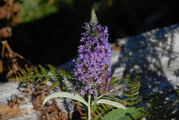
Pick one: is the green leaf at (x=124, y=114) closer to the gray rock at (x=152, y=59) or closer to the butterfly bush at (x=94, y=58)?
the butterfly bush at (x=94, y=58)

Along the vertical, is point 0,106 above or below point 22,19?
below

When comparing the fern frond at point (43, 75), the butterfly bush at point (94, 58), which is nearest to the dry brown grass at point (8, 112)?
the fern frond at point (43, 75)

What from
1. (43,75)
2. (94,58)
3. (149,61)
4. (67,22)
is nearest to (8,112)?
(43,75)

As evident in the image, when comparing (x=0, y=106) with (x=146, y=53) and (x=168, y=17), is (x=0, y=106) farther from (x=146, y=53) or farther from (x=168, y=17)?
(x=168, y=17)

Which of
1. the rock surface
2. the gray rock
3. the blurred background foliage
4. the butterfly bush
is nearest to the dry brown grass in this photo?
the rock surface

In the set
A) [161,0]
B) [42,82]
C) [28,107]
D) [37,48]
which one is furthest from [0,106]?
[161,0]

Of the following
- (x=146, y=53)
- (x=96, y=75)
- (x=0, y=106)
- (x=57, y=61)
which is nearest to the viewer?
(x=96, y=75)

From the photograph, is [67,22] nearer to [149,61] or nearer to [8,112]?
[149,61]
